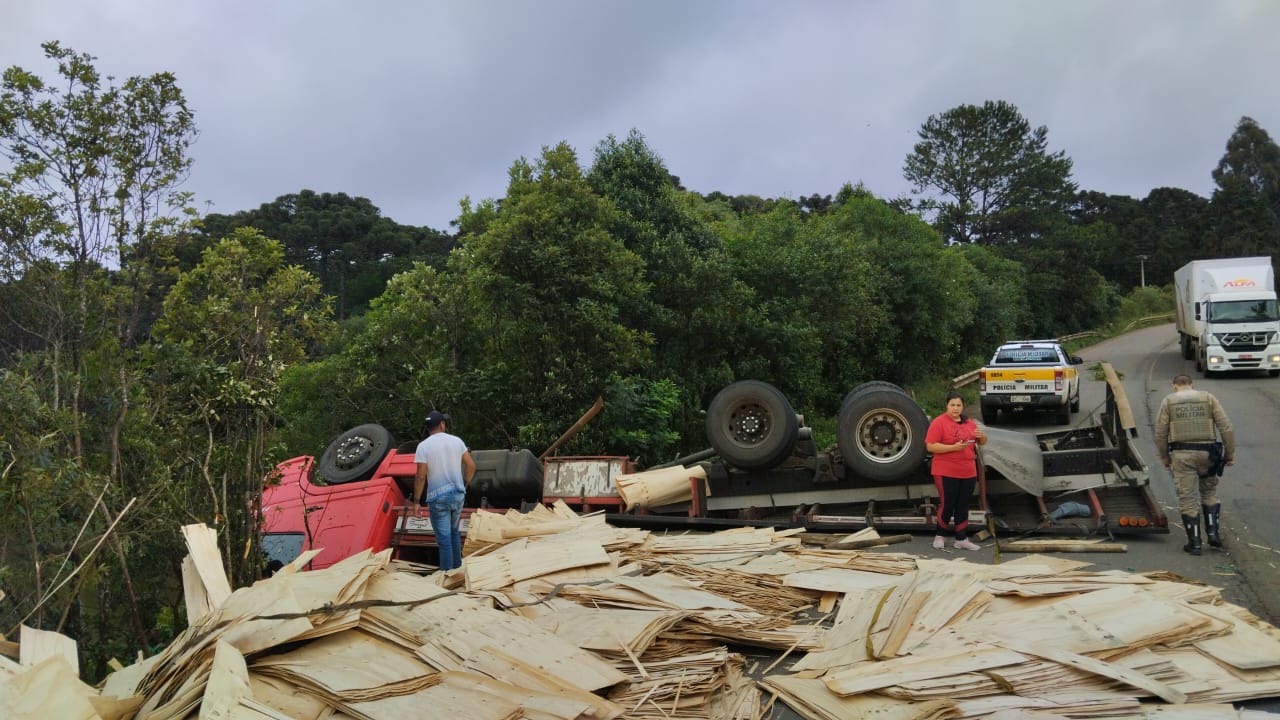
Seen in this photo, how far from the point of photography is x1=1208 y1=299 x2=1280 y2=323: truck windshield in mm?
25844

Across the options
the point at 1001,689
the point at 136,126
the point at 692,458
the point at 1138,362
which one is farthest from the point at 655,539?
the point at 1138,362

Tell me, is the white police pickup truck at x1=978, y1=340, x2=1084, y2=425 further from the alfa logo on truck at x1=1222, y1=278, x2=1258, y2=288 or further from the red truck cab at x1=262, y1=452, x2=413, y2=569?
the red truck cab at x1=262, y1=452, x2=413, y2=569

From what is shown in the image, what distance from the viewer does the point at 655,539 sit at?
350 inches

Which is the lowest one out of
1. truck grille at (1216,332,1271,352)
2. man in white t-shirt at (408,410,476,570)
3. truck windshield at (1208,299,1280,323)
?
man in white t-shirt at (408,410,476,570)

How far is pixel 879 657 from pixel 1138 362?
35408 mm

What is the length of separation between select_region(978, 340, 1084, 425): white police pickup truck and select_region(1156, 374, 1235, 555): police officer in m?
10.9

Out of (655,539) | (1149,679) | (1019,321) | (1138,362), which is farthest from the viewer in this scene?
(1019,321)

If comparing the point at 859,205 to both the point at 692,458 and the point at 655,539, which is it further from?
the point at 655,539

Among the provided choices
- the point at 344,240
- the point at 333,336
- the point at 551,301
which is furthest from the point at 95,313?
the point at 344,240

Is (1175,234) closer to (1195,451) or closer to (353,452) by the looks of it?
(1195,451)

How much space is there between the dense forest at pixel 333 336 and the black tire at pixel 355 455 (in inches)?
58.0

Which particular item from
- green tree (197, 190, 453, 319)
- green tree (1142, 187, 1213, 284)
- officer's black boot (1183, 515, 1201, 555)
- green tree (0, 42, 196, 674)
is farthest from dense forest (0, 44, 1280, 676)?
green tree (1142, 187, 1213, 284)

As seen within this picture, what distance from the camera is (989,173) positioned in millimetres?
62875

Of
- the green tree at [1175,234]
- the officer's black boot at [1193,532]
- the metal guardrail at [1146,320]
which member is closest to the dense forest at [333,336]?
the officer's black boot at [1193,532]
